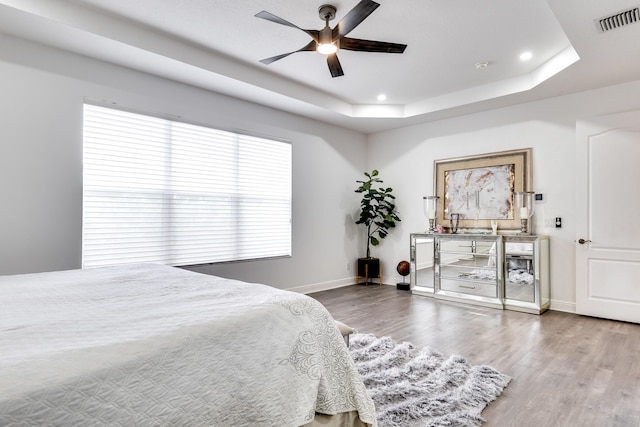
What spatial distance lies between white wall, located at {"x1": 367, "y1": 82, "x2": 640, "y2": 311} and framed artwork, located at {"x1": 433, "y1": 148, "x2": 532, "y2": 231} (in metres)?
0.11

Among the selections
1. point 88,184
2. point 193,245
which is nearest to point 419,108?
point 193,245

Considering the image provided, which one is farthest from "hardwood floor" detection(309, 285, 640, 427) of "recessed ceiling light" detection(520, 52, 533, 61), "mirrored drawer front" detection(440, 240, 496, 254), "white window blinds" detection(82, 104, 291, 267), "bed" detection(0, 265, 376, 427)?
"recessed ceiling light" detection(520, 52, 533, 61)

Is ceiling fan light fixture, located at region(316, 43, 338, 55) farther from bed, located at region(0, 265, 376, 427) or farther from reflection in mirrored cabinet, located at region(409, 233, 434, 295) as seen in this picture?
reflection in mirrored cabinet, located at region(409, 233, 434, 295)

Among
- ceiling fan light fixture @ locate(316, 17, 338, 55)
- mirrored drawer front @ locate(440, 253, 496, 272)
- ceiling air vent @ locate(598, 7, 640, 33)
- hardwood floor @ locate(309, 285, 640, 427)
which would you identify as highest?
ceiling air vent @ locate(598, 7, 640, 33)

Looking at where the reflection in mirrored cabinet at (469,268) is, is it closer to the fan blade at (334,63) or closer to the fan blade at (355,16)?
the fan blade at (334,63)

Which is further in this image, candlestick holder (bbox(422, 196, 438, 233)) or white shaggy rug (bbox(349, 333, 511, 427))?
candlestick holder (bbox(422, 196, 438, 233))

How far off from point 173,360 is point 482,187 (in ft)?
16.1

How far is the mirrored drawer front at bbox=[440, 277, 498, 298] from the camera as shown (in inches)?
176

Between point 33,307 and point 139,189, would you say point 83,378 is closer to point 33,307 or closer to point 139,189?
point 33,307

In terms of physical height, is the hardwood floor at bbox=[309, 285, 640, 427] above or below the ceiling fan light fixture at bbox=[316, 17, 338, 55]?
below

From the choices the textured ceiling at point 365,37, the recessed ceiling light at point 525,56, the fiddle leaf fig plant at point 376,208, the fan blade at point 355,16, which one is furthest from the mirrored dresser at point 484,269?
the fan blade at point 355,16

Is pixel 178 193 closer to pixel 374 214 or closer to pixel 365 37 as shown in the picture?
pixel 365 37

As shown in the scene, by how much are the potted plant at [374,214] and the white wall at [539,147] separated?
10.0 inches

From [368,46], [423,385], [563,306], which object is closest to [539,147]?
[563,306]
